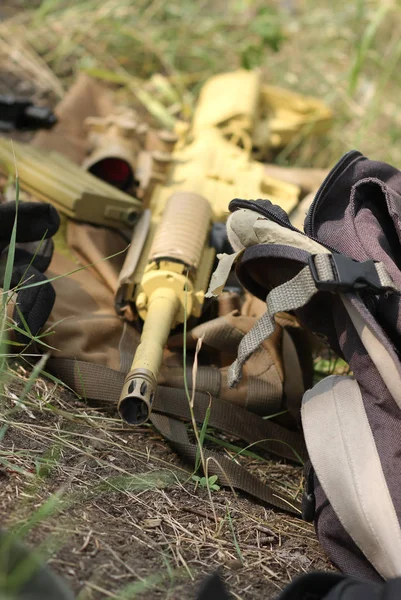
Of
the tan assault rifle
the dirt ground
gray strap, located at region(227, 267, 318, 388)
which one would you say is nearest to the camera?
the dirt ground

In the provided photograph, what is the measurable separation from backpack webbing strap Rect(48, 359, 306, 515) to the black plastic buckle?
57cm

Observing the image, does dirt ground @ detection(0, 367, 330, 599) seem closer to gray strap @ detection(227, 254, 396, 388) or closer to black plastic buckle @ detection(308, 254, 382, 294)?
gray strap @ detection(227, 254, 396, 388)

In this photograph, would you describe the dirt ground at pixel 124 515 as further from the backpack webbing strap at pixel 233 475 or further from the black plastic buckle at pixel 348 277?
the black plastic buckle at pixel 348 277

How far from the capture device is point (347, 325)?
167 cm

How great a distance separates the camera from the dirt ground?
135cm

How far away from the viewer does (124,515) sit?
157 centimetres

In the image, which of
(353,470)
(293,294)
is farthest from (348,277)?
(353,470)

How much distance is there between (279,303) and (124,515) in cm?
58

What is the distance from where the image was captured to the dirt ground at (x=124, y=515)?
135cm

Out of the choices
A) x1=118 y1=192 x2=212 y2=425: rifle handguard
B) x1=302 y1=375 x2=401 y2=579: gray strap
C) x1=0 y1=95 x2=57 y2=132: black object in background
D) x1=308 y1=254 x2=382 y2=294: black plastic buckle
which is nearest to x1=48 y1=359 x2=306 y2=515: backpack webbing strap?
x1=118 y1=192 x2=212 y2=425: rifle handguard

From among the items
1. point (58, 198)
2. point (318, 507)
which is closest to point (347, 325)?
point (318, 507)

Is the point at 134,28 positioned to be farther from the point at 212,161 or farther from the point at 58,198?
the point at 58,198

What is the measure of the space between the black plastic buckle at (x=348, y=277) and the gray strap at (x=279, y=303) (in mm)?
23

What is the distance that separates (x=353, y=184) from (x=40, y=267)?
93cm
